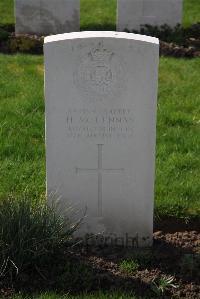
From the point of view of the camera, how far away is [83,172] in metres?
4.19

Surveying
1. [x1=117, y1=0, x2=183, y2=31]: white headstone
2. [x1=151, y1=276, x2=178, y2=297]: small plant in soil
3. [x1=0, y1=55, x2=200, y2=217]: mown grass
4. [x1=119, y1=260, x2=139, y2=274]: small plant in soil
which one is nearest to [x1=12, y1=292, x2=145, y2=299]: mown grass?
[x1=151, y1=276, x2=178, y2=297]: small plant in soil

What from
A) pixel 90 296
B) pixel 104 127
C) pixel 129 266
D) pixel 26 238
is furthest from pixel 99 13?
pixel 90 296

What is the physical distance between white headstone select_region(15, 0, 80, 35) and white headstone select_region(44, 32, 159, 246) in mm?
5699

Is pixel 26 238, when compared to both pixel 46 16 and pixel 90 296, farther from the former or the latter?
pixel 46 16

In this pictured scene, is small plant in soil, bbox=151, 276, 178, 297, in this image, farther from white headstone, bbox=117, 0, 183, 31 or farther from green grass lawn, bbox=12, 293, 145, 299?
white headstone, bbox=117, 0, 183, 31

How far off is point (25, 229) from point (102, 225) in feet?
2.28

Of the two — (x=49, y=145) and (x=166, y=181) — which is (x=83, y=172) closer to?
Result: (x=49, y=145)

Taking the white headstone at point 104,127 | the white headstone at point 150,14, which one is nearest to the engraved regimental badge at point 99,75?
the white headstone at point 104,127

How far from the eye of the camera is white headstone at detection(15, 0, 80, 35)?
375 inches

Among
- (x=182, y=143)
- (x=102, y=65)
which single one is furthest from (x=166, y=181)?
(x=102, y=65)

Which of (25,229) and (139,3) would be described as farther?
(139,3)

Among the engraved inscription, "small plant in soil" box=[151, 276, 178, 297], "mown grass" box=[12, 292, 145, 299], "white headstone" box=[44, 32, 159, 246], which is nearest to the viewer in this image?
"mown grass" box=[12, 292, 145, 299]

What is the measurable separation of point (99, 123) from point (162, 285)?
1085mm

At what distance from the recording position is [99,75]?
397 cm
